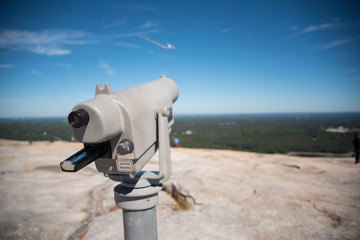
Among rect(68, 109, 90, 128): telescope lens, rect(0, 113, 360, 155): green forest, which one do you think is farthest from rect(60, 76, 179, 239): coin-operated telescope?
rect(0, 113, 360, 155): green forest

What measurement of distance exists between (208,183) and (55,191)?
10.3 feet

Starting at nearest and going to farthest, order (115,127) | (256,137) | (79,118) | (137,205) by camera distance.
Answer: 1. (79,118)
2. (115,127)
3. (137,205)
4. (256,137)

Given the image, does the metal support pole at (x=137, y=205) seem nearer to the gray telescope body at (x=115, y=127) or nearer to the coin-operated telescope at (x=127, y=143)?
the coin-operated telescope at (x=127, y=143)

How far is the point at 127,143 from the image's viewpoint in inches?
51.7

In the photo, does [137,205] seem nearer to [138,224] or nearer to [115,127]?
[138,224]

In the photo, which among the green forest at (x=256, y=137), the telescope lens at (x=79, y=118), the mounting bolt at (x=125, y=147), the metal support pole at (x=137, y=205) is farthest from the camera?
the green forest at (x=256, y=137)

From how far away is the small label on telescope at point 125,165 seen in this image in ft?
4.41

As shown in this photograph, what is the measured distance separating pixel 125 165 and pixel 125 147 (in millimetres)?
135

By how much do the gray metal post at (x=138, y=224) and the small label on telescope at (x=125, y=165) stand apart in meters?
0.42

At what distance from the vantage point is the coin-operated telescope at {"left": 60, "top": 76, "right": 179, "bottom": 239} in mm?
1198

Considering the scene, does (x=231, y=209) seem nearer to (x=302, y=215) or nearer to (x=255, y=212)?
A: (x=255, y=212)

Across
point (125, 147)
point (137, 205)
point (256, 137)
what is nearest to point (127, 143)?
point (125, 147)

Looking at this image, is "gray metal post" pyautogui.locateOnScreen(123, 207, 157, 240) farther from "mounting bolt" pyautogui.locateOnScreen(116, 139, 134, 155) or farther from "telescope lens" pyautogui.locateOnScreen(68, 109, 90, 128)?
"telescope lens" pyautogui.locateOnScreen(68, 109, 90, 128)

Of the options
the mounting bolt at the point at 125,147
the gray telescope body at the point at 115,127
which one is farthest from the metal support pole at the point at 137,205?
the mounting bolt at the point at 125,147
